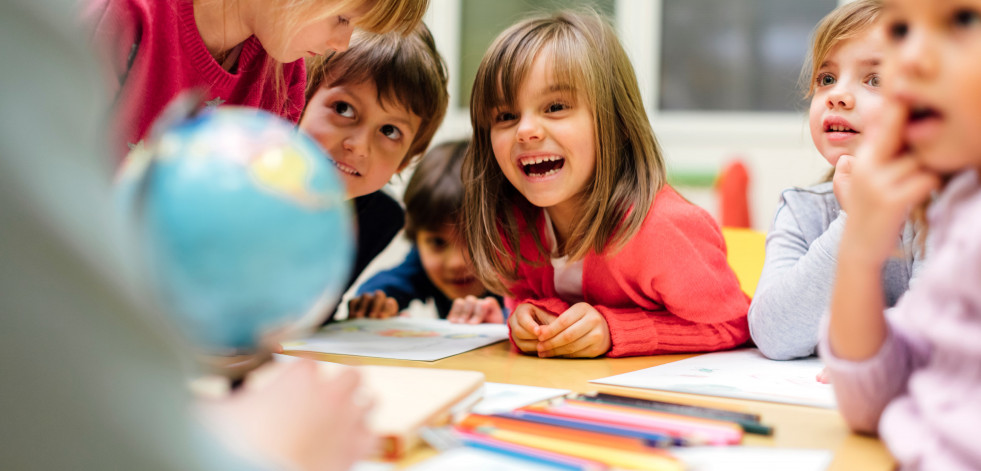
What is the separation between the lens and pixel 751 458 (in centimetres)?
53

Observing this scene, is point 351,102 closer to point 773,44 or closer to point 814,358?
point 814,358

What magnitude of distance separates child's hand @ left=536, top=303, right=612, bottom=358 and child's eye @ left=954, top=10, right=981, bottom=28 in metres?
0.63

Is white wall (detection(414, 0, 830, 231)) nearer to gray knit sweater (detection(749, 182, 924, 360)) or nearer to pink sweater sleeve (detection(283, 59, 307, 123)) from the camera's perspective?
pink sweater sleeve (detection(283, 59, 307, 123))

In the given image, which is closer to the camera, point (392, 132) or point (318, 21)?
point (318, 21)

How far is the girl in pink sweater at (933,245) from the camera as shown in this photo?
44 cm

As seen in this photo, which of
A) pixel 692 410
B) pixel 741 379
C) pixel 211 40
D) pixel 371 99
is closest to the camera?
pixel 692 410

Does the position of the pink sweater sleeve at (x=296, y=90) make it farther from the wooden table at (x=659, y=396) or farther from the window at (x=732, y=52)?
the window at (x=732, y=52)

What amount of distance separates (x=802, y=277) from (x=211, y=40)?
2.81 ft

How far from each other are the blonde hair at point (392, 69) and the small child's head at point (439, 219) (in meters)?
0.45

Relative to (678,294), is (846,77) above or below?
above

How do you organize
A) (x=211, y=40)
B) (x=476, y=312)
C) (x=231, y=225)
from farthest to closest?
(x=476, y=312) → (x=211, y=40) → (x=231, y=225)

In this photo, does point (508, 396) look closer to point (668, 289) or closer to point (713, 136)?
point (668, 289)

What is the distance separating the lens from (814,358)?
1.03 m

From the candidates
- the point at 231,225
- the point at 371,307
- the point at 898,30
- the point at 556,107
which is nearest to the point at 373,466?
the point at 231,225
